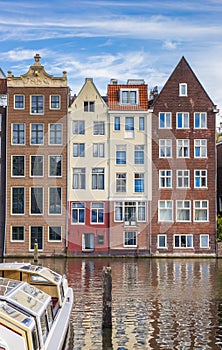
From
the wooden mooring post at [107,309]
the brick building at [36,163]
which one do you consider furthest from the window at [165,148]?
the wooden mooring post at [107,309]

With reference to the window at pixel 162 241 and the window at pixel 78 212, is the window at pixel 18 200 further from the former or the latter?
the window at pixel 162 241

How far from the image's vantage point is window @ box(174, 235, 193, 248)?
5159 centimetres

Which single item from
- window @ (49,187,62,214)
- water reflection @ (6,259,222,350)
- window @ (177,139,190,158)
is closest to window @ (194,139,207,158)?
window @ (177,139,190,158)

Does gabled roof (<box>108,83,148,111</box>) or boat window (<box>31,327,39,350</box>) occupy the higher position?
gabled roof (<box>108,83,148,111</box>)

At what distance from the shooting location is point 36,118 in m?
52.2

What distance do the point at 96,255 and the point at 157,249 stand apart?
16.9 ft

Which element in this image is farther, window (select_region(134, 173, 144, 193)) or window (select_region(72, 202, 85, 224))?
window (select_region(134, 173, 144, 193))

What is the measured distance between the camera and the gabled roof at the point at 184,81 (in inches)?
2074

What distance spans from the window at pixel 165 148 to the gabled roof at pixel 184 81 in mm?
3307

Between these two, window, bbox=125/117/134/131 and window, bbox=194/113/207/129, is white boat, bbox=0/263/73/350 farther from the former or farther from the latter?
window, bbox=194/113/207/129

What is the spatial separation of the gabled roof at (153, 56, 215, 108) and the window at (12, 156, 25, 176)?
12.2 metres

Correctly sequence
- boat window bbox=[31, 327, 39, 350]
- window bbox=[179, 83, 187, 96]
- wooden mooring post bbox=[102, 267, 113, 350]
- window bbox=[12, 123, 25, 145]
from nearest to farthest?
1. boat window bbox=[31, 327, 39, 350]
2. wooden mooring post bbox=[102, 267, 113, 350]
3. window bbox=[12, 123, 25, 145]
4. window bbox=[179, 83, 187, 96]

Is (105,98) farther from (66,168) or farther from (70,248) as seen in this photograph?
(70,248)

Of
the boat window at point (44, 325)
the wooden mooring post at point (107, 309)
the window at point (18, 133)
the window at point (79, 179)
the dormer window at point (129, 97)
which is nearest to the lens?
the boat window at point (44, 325)
